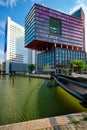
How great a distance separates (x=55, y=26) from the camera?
10269 cm

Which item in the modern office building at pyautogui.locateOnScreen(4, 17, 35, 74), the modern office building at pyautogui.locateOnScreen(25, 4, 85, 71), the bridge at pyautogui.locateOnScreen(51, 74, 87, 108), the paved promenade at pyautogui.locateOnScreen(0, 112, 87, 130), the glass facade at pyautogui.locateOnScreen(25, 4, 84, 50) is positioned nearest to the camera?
the paved promenade at pyautogui.locateOnScreen(0, 112, 87, 130)

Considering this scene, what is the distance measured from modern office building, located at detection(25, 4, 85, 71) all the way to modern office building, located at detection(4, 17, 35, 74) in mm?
69680

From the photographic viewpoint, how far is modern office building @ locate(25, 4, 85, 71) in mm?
92875

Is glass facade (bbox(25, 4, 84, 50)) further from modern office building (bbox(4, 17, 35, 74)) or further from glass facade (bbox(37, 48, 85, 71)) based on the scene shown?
modern office building (bbox(4, 17, 35, 74))

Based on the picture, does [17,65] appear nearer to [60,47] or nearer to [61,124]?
[60,47]

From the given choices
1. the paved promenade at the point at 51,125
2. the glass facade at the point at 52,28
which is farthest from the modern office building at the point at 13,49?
the paved promenade at the point at 51,125

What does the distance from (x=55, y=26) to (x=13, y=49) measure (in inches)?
4009

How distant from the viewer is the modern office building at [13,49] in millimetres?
173625

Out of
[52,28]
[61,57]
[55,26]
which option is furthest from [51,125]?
[55,26]

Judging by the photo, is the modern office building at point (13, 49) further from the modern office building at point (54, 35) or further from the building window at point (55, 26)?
the building window at point (55, 26)

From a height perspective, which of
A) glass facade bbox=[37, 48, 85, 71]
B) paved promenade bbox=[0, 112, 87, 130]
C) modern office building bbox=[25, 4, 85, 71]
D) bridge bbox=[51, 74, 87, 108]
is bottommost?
paved promenade bbox=[0, 112, 87, 130]

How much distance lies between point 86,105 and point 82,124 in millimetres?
1869

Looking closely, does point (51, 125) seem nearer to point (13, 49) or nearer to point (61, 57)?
point (61, 57)

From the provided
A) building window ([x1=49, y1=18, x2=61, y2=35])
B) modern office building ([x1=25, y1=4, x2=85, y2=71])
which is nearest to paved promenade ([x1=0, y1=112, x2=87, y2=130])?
modern office building ([x1=25, y1=4, x2=85, y2=71])
